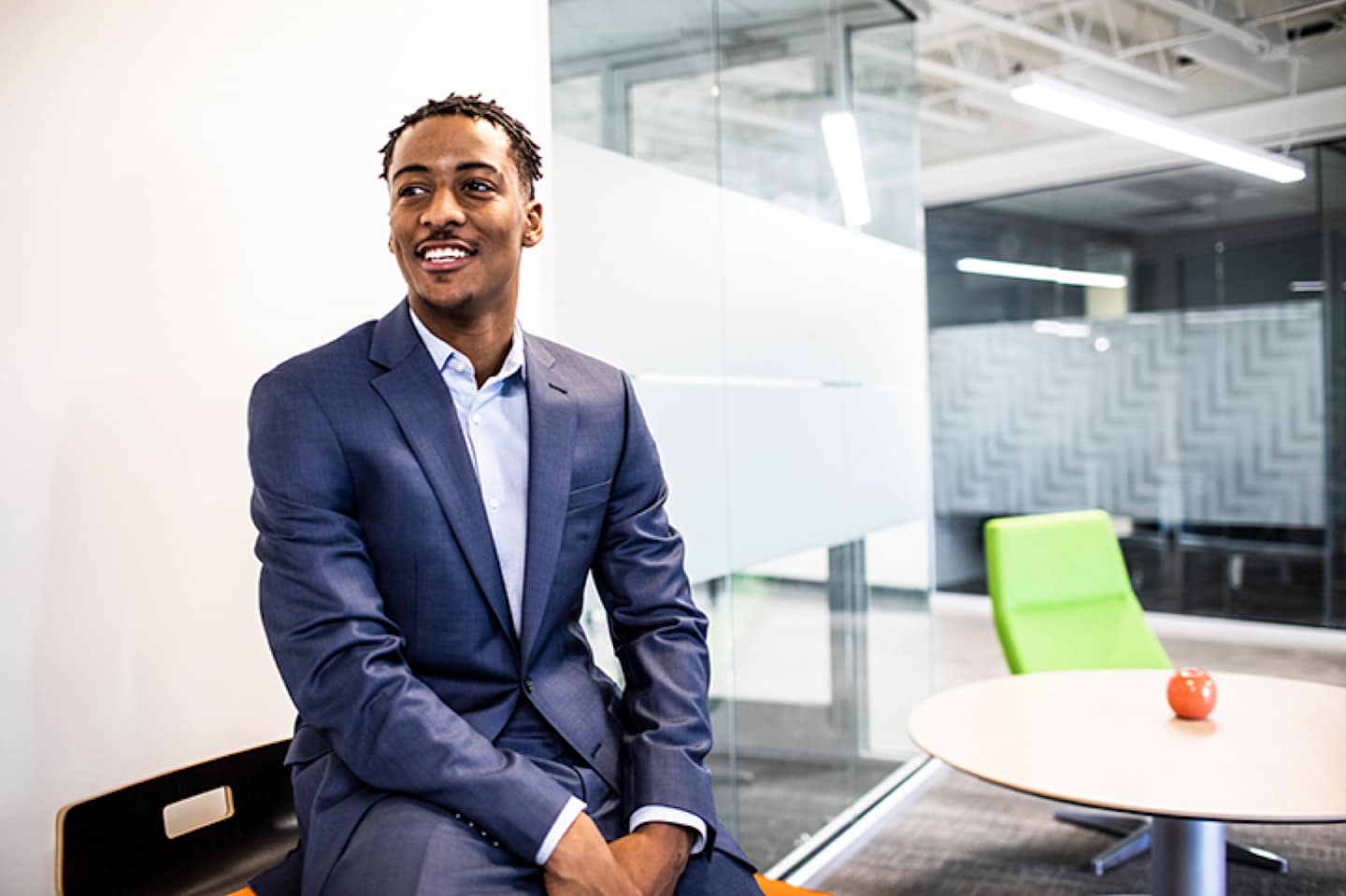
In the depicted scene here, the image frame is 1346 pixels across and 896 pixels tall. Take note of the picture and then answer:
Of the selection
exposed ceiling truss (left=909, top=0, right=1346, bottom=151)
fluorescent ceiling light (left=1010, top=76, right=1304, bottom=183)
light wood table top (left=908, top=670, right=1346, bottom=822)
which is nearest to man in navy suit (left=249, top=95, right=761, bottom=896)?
light wood table top (left=908, top=670, right=1346, bottom=822)

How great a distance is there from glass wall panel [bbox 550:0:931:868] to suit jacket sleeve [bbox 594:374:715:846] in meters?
0.95

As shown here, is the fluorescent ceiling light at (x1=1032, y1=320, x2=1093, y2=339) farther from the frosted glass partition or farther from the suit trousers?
the suit trousers

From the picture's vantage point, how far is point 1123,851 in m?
3.50

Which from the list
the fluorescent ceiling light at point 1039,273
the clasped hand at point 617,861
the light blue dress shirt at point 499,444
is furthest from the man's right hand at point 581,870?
the fluorescent ceiling light at point 1039,273

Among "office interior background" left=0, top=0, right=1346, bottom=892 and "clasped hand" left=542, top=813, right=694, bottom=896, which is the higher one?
"office interior background" left=0, top=0, right=1346, bottom=892

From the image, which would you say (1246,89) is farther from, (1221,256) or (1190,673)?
(1190,673)

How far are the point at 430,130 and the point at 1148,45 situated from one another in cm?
606

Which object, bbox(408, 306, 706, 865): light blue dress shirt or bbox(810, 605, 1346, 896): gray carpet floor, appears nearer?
bbox(408, 306, 706, 865): light blue dress shirt

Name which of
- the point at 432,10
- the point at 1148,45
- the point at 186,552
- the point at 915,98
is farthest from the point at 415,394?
the point at 1148,45

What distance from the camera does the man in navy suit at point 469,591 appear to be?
1.35 metres

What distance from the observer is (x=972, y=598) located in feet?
29.3

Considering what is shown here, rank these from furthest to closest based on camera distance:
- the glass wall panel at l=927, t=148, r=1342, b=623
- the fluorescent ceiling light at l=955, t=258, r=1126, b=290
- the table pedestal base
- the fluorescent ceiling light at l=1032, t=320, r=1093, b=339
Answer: the fluorescent ceiling light at l=1032, t=320, r=1093, b=339, the fluorescent ceiling light at l=955, t=258, r=1126, b=290, the glass wall panel at l=927, t=148, r=1342, b=623, the table pedestal base

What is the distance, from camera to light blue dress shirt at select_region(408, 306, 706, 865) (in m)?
1.53

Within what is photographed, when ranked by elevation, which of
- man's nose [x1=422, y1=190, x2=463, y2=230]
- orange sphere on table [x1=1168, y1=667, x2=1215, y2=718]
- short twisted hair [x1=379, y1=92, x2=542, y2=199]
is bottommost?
orange sphere on table [x1=1168, y1=667, x2=1215, y2=718]
